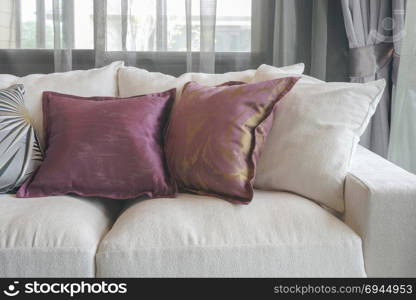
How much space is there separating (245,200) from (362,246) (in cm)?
34

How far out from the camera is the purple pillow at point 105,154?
1625 mm

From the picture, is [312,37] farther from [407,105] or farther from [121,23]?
[121,23]

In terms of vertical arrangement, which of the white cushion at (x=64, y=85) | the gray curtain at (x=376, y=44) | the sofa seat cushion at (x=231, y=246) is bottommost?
the sofa seat cushion at (x=231, y=246)

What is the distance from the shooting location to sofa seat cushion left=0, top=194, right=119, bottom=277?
1.29 metres

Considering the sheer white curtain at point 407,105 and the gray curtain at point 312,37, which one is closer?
the sheer white curtain at point 407,105

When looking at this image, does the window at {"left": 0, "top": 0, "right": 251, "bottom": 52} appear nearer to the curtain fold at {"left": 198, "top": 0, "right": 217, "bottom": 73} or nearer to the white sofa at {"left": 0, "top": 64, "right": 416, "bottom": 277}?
the curtain fold at {"left": 198, "top": 0, "right": 217, "bottom": 73}

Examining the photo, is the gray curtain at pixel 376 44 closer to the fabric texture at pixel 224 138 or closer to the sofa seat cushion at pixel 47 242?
the fabric texture at pixel 224 138

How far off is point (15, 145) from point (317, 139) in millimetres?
983

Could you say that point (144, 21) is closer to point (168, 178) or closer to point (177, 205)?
point (168, 178)

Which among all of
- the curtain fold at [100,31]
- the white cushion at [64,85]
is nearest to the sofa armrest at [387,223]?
the white cushion at [64,85]

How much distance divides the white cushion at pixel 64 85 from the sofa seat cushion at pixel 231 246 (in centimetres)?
70

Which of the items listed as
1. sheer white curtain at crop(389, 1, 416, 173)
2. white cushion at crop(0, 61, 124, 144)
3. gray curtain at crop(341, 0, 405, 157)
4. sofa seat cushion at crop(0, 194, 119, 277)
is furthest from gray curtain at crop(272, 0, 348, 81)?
sofa seat cushion at crop(0, 194, 119, 277)

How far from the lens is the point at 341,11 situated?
2586mm

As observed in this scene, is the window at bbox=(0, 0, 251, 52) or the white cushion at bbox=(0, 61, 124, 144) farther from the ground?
the window at bbox=(0, 0, 251, 52)
